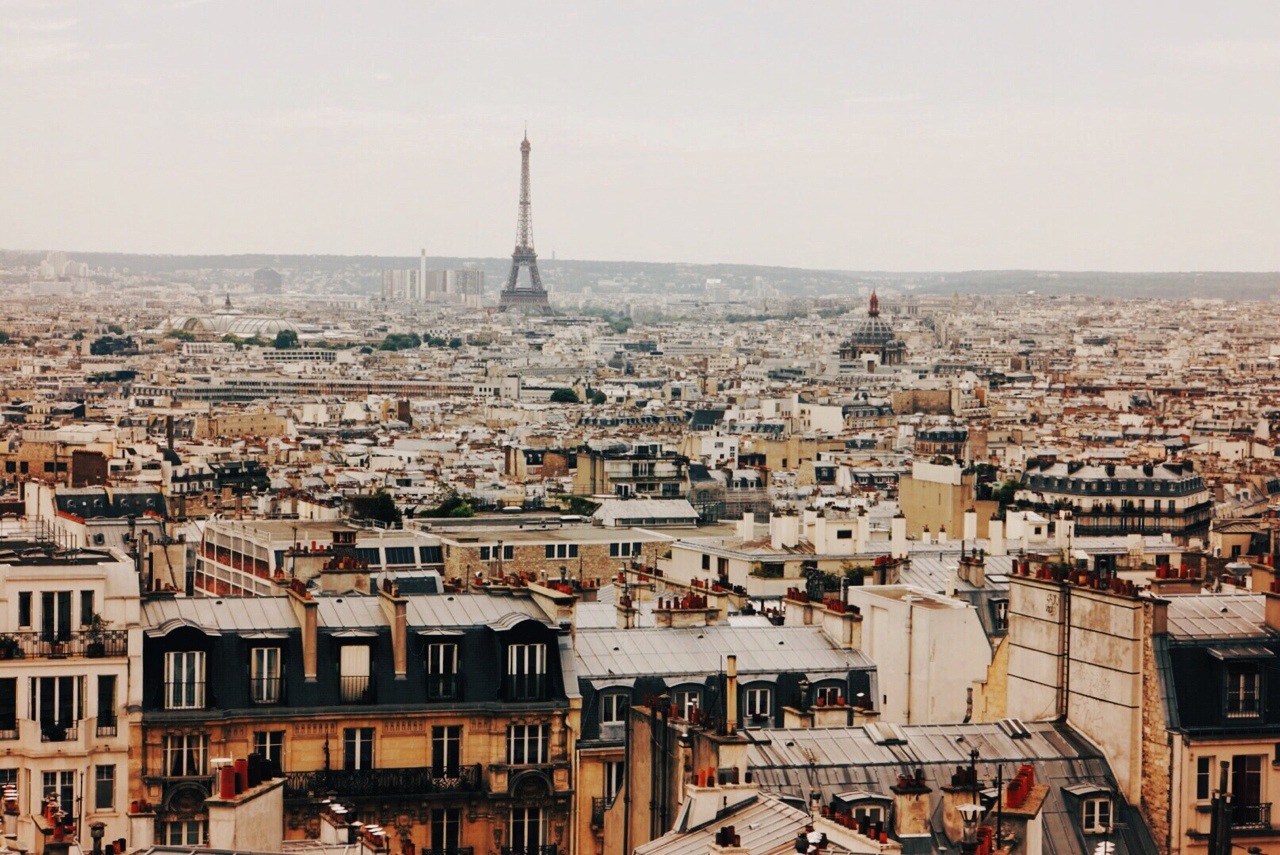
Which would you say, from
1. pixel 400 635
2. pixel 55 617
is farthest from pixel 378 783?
pixel 55 617

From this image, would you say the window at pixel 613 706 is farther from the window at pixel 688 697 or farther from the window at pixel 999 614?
the window at pixel 999 614

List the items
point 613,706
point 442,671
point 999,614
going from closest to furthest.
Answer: point 442,671 → point 613,706 → point 999,614

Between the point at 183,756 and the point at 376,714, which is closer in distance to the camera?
the point at 183,756

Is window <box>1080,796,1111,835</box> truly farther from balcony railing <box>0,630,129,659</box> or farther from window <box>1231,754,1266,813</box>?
balcony railing <box>0,630,129,659</box>

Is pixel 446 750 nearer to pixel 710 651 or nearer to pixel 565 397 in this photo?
pixel 710 651

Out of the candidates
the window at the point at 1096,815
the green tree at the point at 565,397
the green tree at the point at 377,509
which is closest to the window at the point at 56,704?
the window at the point at 1096,815

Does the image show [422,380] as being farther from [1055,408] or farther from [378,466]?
[378,466]

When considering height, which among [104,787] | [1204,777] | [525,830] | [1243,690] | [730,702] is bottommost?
[525,830]
